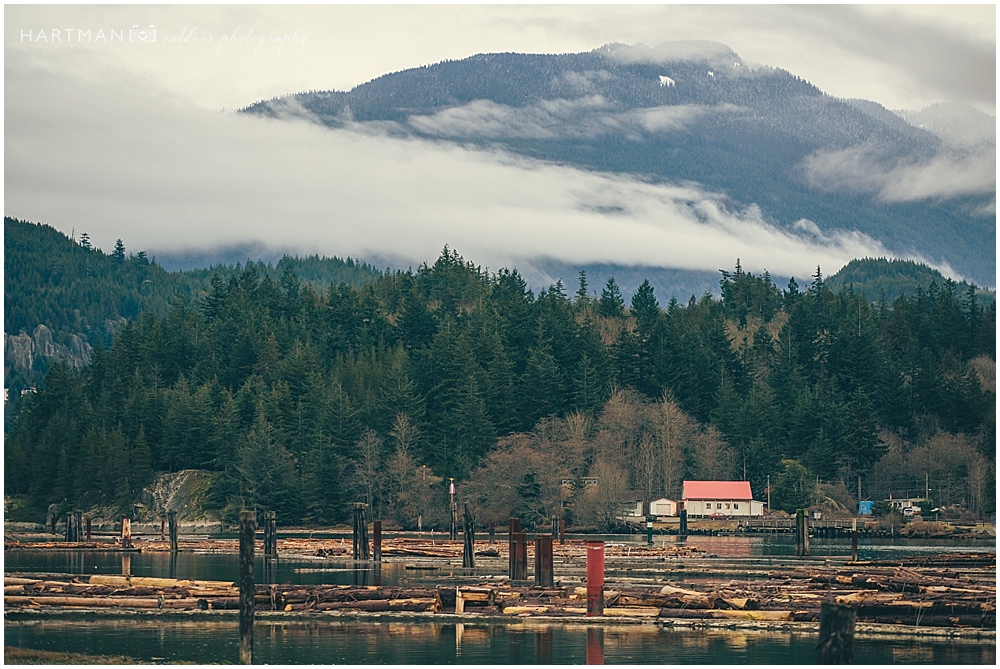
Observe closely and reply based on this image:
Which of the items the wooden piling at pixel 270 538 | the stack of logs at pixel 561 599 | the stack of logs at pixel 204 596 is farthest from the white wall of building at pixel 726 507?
the stack of logs at pixel 204 596

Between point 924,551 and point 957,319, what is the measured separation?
69854mm

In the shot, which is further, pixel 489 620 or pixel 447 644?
pixel 489 620

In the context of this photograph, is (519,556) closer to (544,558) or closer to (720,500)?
(544,558)

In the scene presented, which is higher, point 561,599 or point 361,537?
point 361,537

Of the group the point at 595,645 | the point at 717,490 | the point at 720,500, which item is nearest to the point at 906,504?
the point at 720,500

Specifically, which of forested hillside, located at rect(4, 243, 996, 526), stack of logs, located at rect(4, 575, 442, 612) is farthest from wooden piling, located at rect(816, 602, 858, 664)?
forested hillside, located at rect(4, 243, 996, 526)

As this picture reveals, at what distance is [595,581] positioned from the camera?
32.3 metres

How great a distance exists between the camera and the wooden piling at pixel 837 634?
22.1 meters

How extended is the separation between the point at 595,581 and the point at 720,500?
7920 cm

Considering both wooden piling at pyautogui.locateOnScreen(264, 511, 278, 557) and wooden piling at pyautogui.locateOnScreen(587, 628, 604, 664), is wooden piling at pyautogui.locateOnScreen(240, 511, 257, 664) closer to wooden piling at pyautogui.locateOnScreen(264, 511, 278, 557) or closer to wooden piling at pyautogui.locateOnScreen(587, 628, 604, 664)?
wooden piling at pyautogui.locateOnScreen(587, 628, 604, 664)

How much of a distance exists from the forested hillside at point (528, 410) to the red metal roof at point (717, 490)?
2.29 meters

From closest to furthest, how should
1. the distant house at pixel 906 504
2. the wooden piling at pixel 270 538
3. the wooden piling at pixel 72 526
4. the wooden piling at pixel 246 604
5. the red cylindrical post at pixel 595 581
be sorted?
1. the wooden piling at pixel 246 604
2. the red cylindrical post at pixel 595 581
3. the wooden piling at pixel 270 538
4. the wooden piling at pixel 72 526
5. the distant house at pixel 906 504

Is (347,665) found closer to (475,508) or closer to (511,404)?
(475,508)

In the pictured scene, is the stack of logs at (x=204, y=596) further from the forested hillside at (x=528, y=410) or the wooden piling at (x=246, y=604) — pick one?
the forested hillside at (x=528, y=410)
